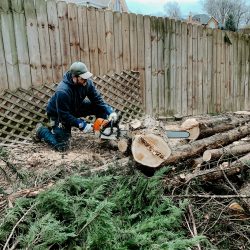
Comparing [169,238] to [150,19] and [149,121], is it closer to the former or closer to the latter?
[149,121]

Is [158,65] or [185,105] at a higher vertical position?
[158,65]

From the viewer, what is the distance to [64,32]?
220 inches

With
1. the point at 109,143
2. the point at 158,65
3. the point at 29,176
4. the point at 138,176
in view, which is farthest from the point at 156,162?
the point at 158,65

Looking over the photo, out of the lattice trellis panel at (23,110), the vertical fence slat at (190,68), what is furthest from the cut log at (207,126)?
the vertical fence slat at (190,68)

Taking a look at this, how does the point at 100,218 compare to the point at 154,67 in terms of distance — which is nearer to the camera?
the point at 100,218

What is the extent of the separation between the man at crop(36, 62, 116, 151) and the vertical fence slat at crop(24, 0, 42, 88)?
0.61m

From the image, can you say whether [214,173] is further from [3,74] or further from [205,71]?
[205,71]

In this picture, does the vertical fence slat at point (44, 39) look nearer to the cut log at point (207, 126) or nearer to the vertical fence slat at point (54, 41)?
the vertical fence slat at point (54, 41)

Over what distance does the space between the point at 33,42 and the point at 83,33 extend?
97 cm

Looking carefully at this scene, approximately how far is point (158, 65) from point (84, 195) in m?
4.87

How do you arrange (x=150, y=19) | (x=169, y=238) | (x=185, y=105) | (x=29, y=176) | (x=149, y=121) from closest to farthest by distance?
(x=169, y=238), (x=29, y=176), (x=149, y=121), (x=150, y=19), (x=185, y=105)

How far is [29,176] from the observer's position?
3.17 meters

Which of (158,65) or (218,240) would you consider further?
(158,65)

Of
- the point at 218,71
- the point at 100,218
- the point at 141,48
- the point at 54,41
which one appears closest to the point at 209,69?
the point at 218,71
